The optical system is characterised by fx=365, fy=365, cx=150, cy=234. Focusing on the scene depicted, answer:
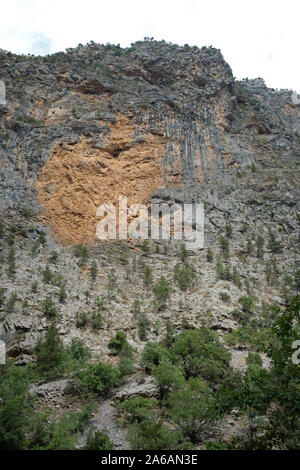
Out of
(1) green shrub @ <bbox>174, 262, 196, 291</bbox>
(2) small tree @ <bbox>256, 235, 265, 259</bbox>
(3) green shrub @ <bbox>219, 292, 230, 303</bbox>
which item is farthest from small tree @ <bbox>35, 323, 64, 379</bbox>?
(2) small tree @ <bbox>256, 235, 265, 259</bbox>

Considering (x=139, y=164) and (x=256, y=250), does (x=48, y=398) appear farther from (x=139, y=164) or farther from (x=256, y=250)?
(x=139, y=164)

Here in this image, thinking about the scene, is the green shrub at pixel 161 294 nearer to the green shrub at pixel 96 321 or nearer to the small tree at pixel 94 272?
the green shrub at pixel 96 321

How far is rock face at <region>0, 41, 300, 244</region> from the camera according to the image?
25.8 m

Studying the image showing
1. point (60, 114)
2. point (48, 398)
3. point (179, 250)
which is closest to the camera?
point (48, 398)

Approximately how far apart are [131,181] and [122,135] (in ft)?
15.2

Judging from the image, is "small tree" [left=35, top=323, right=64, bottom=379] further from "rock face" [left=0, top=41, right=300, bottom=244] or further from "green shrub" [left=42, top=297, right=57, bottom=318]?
"rock face" [left=0, top=41, right=300, bottom=244]

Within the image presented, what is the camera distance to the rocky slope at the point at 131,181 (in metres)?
17.3

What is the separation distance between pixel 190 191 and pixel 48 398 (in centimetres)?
1923

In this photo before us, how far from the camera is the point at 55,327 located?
14.7 m

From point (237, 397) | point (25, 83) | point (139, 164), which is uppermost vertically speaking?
point (25, 83)

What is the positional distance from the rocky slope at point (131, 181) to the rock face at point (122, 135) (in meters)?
0.11

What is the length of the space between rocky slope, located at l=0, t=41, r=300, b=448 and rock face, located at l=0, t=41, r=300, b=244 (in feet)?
0.35

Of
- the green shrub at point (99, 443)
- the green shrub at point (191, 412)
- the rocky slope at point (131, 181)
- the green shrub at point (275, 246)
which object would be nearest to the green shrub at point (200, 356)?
the rocky slope at point (131, 181)

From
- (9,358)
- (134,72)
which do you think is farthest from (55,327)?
(134,72)
